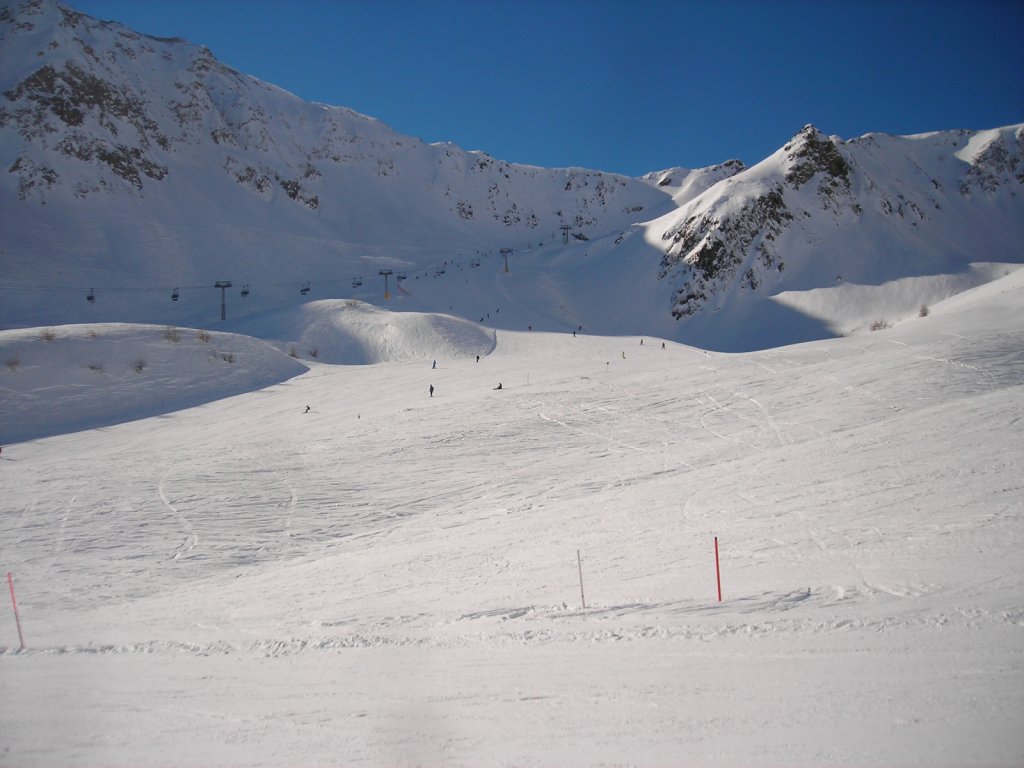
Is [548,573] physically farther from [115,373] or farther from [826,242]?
[826,242]

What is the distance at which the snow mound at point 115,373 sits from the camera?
3212 centimetres

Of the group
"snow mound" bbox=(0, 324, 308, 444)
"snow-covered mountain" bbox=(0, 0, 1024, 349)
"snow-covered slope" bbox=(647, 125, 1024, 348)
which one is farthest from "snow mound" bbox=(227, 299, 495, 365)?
"snow-covered slope" bbox=(647, 125, 1024, 348)

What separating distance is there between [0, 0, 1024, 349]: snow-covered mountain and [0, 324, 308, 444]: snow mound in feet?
61.2

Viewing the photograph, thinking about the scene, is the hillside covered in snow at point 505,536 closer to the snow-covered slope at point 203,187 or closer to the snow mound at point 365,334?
the snow mound at point 365,334

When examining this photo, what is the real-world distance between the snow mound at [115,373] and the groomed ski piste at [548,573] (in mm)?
1041

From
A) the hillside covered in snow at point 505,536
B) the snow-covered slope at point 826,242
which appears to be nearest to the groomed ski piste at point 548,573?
the hillside covered in snow at point 505,536

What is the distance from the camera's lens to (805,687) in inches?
267

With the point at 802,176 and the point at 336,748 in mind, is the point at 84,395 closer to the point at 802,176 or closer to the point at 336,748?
the point at 336,748

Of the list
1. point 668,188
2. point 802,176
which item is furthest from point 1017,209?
point 668,188

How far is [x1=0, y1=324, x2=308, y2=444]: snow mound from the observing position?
32125mm

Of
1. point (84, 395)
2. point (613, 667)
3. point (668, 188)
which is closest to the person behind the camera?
point (613, 667)

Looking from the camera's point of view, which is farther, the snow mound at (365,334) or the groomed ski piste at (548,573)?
the snow mound at (365,334)

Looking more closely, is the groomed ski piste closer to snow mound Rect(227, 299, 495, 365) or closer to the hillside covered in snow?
the hillside covered in snow

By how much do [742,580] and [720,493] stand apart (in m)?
5.62
